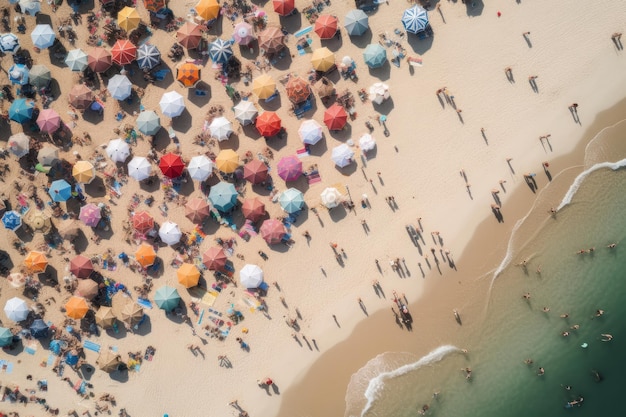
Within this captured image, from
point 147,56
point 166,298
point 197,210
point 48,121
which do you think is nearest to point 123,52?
point 147,56

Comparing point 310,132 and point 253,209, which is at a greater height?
point 310,132

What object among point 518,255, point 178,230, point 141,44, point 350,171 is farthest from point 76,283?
point 518,255

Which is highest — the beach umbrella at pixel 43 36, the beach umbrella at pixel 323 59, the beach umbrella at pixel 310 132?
the beach umbrella at pixel 43 36

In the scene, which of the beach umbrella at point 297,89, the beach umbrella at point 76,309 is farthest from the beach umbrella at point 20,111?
the beach umbrella at point 297,89

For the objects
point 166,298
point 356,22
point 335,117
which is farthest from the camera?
point 166,298

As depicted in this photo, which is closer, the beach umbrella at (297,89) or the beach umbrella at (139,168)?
the beach umbrella at (297,89)

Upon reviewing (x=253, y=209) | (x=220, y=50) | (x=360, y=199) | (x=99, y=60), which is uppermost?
(x=99, y=60)

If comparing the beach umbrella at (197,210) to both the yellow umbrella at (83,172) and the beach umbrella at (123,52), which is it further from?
the beach umbrella at (123,52)

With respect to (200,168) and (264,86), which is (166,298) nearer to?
(200,168)
